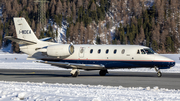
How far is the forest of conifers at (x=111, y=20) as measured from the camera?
142 metres

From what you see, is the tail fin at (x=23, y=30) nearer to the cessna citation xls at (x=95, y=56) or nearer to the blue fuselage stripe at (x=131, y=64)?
the cessna citation xls at (x=95, y=56)

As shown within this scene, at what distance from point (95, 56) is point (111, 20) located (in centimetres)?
14001

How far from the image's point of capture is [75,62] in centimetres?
2666

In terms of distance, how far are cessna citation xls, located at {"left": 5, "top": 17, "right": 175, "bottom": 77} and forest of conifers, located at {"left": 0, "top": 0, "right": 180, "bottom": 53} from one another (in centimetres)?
10357

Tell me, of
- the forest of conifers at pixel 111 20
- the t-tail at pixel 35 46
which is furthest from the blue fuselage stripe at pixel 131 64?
the forest of conifers at pixel 111 20

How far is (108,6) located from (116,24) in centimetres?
2482

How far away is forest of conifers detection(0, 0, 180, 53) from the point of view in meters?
142

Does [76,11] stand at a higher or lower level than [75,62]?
higher

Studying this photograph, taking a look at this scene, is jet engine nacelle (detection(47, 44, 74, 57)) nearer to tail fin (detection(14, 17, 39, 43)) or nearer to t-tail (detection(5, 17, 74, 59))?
t-tail (detection(5, 17, 74, 59))

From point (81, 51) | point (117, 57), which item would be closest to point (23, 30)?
point (81, 51)

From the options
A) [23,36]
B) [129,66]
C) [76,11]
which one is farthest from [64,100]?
[76,11]

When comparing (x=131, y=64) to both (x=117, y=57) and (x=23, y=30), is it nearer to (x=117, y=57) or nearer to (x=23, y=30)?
(x=117, y=57)

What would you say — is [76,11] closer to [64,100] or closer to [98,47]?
[98,47]

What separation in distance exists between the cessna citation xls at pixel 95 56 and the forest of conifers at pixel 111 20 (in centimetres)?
10357
